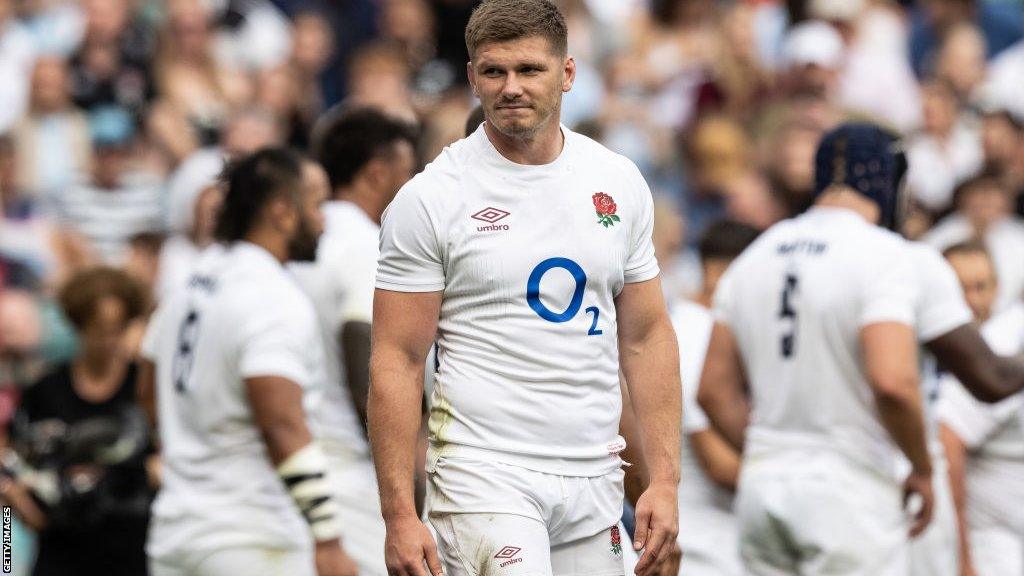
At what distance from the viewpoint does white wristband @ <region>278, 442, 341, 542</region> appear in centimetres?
715

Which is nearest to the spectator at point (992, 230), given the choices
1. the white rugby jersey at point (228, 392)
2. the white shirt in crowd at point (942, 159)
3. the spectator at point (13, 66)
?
the white shirt in crowd at point (942, 159)

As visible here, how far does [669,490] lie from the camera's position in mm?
5535

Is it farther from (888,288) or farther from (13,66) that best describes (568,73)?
(13,66)

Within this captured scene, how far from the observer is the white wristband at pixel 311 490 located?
23.5 feet

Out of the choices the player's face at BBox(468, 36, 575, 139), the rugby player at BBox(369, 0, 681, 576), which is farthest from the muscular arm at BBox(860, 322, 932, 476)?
the player's face at BBox(468, 36, 575, 139)

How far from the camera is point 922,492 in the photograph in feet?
24.6

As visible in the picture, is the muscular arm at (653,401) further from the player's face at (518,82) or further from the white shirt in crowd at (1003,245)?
the white shirt in crowd at (1003,245)

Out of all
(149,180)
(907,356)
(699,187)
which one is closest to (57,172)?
(149,180)

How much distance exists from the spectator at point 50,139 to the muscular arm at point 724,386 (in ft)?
24.7

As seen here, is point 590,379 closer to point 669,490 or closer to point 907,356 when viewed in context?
point 669,490

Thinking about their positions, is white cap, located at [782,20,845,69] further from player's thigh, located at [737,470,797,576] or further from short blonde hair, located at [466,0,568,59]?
short blonde hair, located at [466,0,568,59]

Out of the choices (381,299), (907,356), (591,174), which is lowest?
(907,356)

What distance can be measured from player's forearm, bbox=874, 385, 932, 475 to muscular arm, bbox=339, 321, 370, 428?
2.13 m

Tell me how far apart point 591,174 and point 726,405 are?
9.03 feet
